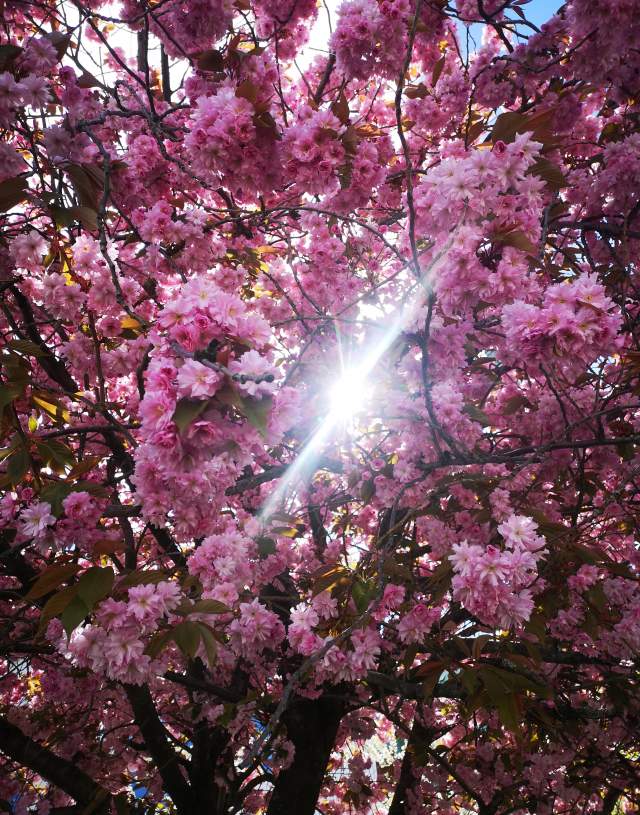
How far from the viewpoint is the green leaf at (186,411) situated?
1150 millimetres

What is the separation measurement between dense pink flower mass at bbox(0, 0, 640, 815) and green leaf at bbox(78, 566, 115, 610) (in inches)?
0.9

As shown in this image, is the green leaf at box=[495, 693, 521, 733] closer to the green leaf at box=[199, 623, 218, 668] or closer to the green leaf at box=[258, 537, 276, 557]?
the green leaf at box=[199, 623, 218, 668]

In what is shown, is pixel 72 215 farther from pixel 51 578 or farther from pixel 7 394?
pixel 51 578

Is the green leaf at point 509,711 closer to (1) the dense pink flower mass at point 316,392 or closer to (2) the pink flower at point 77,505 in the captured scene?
(1) the dense pink flower mass at point 316,392

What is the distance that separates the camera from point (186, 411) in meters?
1.18

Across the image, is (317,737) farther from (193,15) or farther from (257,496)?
(193,15)

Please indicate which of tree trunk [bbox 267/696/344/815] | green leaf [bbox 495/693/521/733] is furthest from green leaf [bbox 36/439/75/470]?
tree trunk [bbox 267/696/344/815]

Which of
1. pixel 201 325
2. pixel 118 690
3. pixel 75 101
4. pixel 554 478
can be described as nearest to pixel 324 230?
pixel 75 101

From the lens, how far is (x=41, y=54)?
2.15m

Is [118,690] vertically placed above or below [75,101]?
below

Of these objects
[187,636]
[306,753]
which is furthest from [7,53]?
[306,753]

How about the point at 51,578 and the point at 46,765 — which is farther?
the point at 46,765

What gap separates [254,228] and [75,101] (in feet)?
4.53

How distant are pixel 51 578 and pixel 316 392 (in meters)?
2.06
